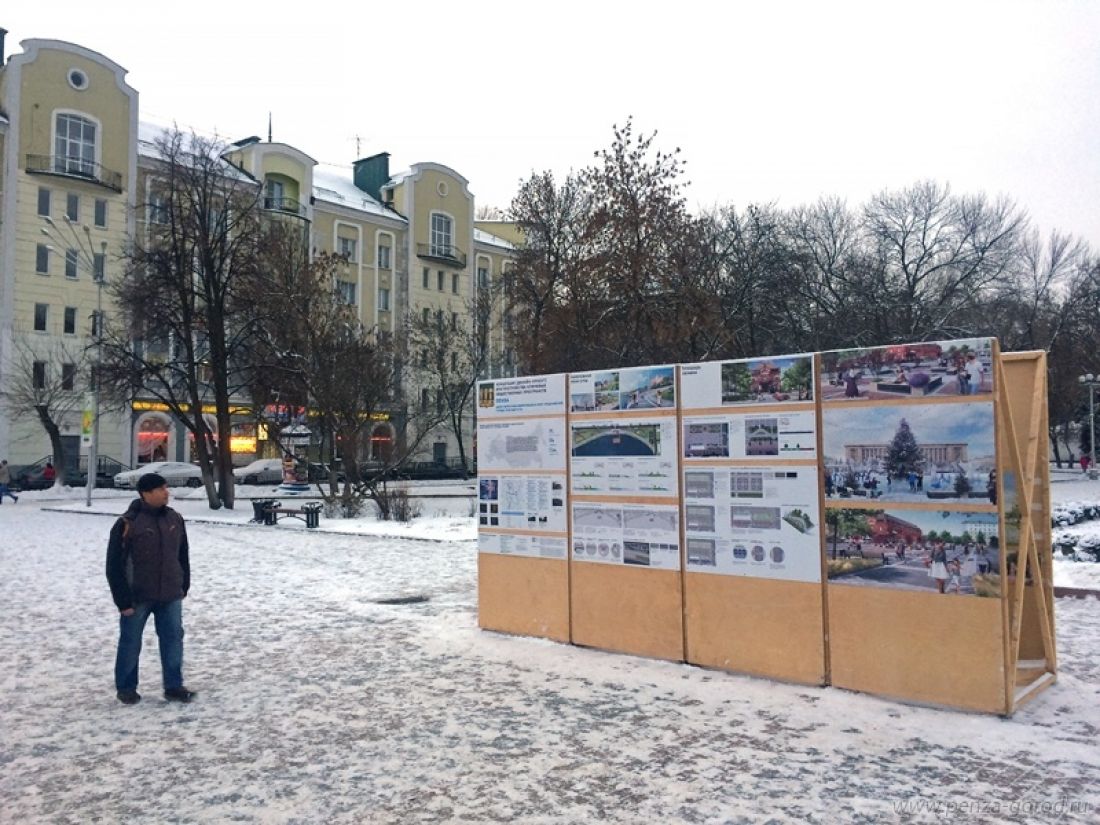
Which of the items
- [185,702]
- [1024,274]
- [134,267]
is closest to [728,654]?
[185,702]

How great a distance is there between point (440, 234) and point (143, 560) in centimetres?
6102

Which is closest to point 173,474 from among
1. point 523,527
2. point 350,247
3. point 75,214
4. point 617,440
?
point 75,214

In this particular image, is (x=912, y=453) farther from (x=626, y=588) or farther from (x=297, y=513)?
(x=297, y=513)

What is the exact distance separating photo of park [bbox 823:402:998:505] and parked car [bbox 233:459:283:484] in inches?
1757

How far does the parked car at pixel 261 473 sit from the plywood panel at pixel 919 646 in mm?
44583

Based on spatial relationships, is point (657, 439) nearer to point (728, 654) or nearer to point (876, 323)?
point (728, 654)

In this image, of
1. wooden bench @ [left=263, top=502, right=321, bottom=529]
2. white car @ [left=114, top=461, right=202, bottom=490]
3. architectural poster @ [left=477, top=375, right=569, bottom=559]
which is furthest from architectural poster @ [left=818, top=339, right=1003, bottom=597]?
white car @ [left=114, top=461, right=202, bottom=490]

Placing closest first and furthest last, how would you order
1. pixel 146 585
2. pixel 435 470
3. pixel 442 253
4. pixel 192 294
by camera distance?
1. pixel 146 585
2. pixel 192 294
3. pixel 435 470
4. pixel 442 253

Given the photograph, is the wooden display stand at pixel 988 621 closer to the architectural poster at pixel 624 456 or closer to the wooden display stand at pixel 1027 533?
the wooden display stand at pixel 1027 533

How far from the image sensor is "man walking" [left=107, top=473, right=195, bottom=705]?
647 centimetres

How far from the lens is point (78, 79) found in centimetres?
4538

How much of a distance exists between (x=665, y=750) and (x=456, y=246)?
6332cm

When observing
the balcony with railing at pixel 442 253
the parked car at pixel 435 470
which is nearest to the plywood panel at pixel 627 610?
the parked car at pixel 435 470

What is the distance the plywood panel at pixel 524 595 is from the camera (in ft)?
28.2
